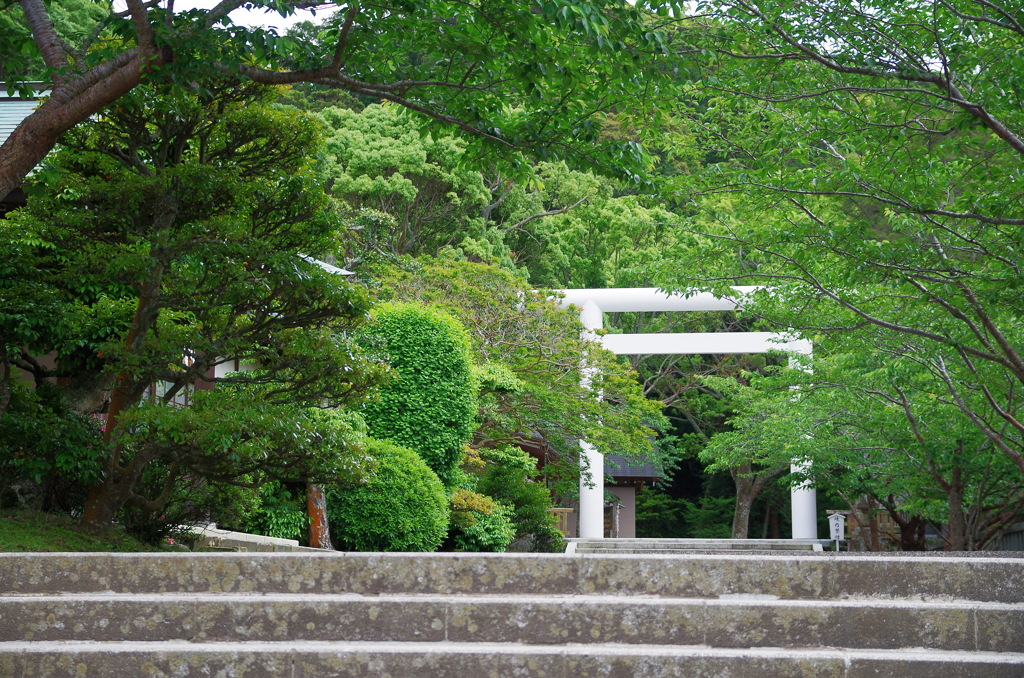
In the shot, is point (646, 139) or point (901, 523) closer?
point (646, 139)

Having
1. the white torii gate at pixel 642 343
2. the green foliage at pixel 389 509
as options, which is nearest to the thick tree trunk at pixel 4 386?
the green foliage at pixel 389 509

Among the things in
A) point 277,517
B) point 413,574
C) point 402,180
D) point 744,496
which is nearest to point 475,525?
point 277,517

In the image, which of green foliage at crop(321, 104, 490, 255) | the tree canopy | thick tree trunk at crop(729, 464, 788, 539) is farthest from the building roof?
thick tree trunk at crop(729, 464, 788, 539)

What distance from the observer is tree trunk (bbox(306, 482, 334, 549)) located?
11.9 meters

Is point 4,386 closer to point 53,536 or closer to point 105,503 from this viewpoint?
point 105,503

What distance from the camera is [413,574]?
5.09 m

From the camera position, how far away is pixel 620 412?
18.8 meters

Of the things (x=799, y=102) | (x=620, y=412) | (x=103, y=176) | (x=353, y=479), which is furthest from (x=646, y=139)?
(x=620, y=412)

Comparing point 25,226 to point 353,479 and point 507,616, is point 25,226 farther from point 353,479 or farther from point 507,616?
point 507,616

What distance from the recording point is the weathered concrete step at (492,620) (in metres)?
4.46

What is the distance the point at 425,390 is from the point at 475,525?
2.20 m

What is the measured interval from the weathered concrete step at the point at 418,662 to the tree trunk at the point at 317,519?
766cm

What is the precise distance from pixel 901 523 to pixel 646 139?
1309cm

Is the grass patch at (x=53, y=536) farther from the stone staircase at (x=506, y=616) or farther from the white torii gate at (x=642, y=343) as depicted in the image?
the white torii gate at (x=642, y=343)
